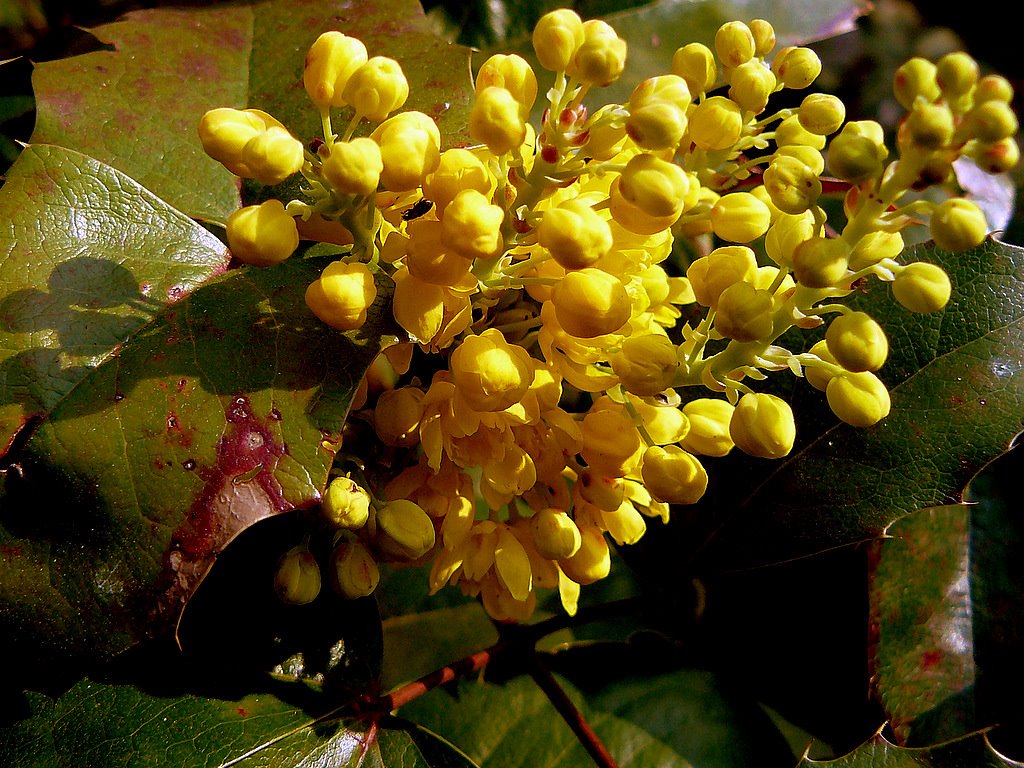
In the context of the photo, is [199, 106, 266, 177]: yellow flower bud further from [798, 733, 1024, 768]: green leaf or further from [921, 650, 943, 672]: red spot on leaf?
[921, 650, 943, 672]: red spot on leaf

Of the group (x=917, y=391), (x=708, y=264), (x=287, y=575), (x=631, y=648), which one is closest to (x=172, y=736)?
(x=287, y=575)

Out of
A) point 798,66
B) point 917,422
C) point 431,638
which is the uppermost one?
point 798,66

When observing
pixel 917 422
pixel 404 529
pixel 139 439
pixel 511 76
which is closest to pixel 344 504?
pixel 404 529

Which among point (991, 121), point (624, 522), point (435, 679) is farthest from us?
point (435, 679)

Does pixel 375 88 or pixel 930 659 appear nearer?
pixel 375 88

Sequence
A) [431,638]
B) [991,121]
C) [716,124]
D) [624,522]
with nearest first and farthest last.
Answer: [991,121]
[716,124]
[624,522]
[431,638]

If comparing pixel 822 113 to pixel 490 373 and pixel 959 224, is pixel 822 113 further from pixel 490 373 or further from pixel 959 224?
pixel 490 373

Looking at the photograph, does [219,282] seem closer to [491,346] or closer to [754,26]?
[491,346]
